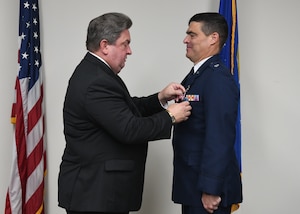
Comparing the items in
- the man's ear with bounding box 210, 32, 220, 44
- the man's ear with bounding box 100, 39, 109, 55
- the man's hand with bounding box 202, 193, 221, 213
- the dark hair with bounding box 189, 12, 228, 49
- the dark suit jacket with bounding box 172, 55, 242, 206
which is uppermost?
the dark hair with bounding box 189, 12, 228, 49

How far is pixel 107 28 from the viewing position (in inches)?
61.2

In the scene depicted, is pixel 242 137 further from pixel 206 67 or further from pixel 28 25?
pixel 28 25

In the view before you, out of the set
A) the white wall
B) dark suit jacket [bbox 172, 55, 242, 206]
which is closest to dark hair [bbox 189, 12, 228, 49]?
dark suit jacket [bbox 172, 55, 242, 206]

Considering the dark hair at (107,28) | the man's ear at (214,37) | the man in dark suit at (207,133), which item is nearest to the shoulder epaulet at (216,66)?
the man in dark suit at (207,133)

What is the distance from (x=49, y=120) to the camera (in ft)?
8.57

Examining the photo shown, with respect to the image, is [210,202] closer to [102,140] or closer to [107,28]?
[102,140]

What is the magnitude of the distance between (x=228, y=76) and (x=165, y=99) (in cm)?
41

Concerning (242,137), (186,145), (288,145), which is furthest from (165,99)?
(288,145)

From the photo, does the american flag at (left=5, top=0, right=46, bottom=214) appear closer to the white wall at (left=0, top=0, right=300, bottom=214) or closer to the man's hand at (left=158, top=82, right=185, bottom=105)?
the white wall at (left=0, top=0, right=300, bottom=214)

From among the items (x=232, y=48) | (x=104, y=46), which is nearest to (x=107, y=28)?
(x=104, y=46)

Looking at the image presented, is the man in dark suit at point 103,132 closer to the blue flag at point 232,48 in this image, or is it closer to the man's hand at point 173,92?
the man's hand at point 173,92

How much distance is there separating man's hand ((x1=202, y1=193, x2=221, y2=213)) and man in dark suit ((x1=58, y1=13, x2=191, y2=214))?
290 millimetres

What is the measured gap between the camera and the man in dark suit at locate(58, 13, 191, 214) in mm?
1486

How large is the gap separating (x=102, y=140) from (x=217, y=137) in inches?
18.4
